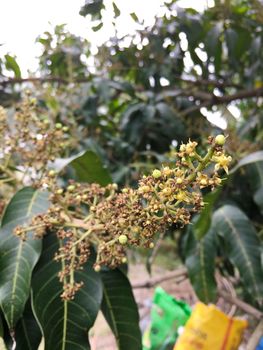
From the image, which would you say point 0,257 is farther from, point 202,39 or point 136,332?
point 202,39

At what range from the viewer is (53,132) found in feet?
2.97

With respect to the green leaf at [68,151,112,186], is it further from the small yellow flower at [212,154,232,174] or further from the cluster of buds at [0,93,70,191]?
the small yellow flower at [212,154,232,174]

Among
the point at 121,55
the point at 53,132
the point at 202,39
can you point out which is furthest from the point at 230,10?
the point at 53,132

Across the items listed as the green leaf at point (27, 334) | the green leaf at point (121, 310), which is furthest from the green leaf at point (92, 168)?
the green leaf at point (27, 334)

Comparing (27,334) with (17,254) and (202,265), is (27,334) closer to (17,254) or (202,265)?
(17,254)

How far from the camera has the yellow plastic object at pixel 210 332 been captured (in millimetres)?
1332

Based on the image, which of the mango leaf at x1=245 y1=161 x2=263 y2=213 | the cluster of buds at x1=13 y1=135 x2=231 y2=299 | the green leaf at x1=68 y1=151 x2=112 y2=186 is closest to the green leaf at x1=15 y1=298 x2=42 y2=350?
the cluster of buds at x1=13 y1=135 x2=231 y2=299

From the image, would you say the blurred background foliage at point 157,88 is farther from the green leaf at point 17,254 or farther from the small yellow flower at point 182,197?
the small yellow flower at point 182,197

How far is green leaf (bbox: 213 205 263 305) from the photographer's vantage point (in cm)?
115

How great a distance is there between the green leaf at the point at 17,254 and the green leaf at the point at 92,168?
116mm

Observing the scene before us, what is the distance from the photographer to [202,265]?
1238 millimetres

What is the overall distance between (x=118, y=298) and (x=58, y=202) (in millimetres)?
262

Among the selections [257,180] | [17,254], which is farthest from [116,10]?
[17,254]

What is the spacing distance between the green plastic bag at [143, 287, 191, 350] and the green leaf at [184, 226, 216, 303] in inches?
19.9
